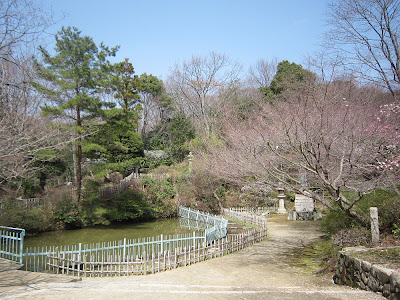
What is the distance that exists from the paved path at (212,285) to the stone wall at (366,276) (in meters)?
0.18

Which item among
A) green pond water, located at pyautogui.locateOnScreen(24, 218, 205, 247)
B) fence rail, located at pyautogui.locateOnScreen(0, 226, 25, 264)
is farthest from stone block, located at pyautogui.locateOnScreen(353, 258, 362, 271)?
green pond water, located at pyautogui.locateOnScreen(24, 218, 205, 247)

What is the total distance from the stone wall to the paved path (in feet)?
0.59

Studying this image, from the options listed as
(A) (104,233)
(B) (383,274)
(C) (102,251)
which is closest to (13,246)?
(C) (102,251)

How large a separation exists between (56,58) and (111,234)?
948 cm

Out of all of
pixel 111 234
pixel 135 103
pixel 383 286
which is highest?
pixel 135 103

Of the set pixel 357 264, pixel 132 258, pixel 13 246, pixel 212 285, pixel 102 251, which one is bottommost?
pixel 212 285

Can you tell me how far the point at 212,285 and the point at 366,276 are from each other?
9.97ft

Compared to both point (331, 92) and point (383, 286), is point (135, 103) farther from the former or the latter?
point (383, 286)

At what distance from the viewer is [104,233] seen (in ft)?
52.9

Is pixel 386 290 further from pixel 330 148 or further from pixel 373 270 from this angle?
pixel 330 148

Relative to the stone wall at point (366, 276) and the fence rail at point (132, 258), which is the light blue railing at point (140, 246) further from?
the stone wall at point (366, 276)

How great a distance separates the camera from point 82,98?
15.9 metres

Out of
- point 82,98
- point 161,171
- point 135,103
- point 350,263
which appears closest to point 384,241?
point 350,263

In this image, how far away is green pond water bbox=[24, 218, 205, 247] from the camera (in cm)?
1420
